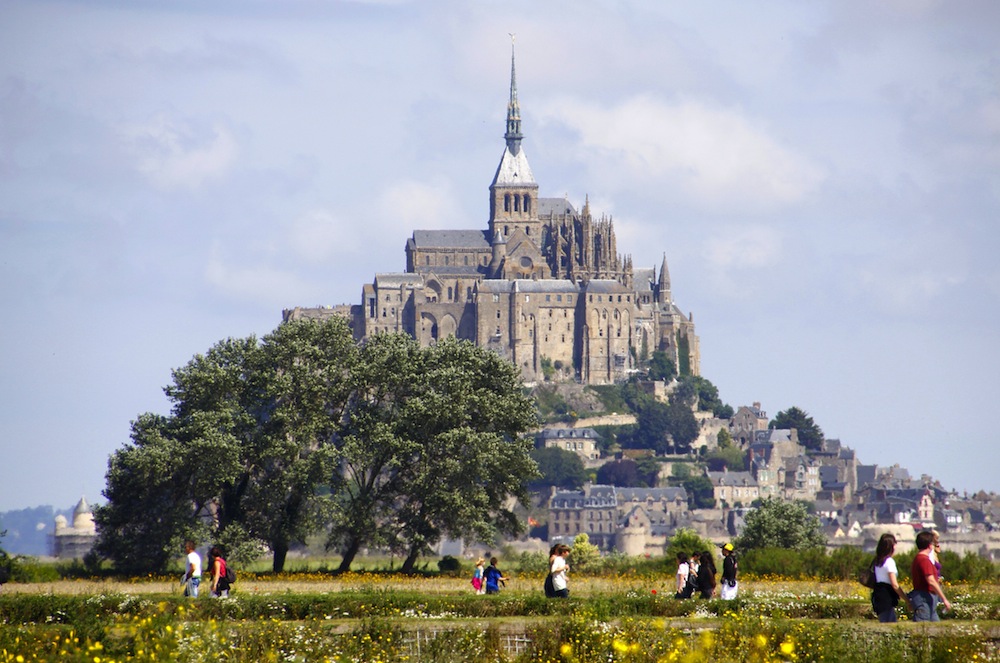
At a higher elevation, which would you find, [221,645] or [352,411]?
[352,411]

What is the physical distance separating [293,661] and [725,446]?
160142 millimetres

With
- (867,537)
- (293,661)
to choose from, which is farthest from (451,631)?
(867,537)

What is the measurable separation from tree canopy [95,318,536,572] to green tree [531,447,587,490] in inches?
4548

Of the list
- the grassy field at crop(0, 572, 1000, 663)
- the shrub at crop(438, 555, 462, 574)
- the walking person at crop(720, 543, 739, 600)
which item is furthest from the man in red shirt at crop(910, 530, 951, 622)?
the shrub at crop(438, 555, 462, 574)

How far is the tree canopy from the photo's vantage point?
46.3m

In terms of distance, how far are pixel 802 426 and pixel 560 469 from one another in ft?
128

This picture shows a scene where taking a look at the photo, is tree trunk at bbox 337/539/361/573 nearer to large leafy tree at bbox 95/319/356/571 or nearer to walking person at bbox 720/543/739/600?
large leafy tree at bbox 95/319/356/571

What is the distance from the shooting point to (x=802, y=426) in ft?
633

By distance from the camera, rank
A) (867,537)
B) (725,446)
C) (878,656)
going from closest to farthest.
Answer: (878,656), (867,537), (725,446)

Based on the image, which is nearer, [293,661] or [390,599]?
[293,661]

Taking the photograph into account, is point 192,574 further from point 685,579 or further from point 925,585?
point 925,585

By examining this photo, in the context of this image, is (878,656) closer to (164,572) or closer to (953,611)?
Result: (953,611)

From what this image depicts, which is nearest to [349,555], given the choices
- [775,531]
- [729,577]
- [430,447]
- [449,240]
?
[430,447]

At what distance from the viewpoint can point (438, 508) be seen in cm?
4703
